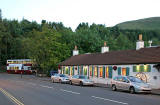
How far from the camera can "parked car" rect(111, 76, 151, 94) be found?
806 inches

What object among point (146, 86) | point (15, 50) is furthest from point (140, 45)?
point (15, 50)

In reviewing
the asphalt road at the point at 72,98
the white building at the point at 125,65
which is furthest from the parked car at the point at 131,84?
the white building at the point at 125,65

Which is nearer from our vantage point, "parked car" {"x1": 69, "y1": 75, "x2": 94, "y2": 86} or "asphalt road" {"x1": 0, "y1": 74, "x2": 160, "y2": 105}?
"asphalt road" {"x1": 0, "y1": 74, "x2": 160, "y2": 105}

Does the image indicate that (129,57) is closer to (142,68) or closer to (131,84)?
(142,68)

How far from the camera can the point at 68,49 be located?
56.6 m

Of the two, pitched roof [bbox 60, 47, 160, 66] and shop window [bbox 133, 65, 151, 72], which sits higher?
pitched roof [bbox 60, 47, 160, 66]

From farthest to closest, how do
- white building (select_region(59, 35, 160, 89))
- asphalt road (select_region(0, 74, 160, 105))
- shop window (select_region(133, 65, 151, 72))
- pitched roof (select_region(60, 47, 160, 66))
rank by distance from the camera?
1. pitched roof (select_region(60, 47, 160, 66))
2. shop window (select_region(133, 65, 151, 72))
3. white building (select_region(59, 35, 160, 89))
4. asphalt road (select_region(0, 74, 160, 105))

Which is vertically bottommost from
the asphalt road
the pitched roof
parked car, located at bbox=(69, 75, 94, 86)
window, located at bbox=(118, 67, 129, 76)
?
the asphalt road

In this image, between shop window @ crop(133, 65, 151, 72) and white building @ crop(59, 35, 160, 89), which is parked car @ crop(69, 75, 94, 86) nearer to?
white building @ crop(59, 35, 160, 89)

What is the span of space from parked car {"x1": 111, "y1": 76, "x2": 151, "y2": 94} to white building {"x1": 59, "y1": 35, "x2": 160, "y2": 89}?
404 cm

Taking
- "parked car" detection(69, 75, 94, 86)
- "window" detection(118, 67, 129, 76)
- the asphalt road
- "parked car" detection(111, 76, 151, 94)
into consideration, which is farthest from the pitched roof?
the asphalt road

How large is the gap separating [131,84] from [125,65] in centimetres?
849

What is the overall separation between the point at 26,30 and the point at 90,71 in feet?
314

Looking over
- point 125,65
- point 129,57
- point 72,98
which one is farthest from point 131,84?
point 129,57
